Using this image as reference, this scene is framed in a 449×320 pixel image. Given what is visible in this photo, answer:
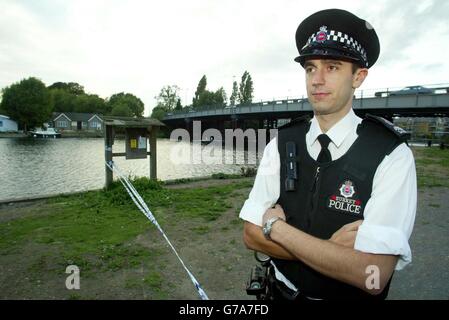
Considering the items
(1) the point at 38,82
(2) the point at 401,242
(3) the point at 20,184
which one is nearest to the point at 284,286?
(2) the point at 401,242

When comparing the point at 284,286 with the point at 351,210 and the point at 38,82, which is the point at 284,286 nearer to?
the point at 351,210

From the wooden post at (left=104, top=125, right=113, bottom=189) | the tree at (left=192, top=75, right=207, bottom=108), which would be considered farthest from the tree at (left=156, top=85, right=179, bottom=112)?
the wooden post at (left=104, top=125, right=113, bottom=189)

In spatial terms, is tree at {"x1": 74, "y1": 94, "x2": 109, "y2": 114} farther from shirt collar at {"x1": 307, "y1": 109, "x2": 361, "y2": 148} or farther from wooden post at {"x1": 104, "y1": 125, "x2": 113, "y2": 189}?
shirt collar at {"x1": 307, "y1": 109, "x2": 361, "y2": 148}

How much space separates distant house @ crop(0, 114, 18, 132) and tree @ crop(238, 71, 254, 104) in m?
68.2

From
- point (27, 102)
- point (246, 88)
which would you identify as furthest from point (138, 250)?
point (246, 88)

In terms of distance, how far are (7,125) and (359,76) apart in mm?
100954

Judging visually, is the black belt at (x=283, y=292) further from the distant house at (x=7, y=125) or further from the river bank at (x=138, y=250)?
the distant house at (x=7, y=125)

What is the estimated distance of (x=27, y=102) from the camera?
256 feet

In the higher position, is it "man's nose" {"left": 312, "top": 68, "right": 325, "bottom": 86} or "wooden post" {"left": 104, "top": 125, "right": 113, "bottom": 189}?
"man's nose" {"left": 312, "top": 68, "right": 325, "bottom": 86}

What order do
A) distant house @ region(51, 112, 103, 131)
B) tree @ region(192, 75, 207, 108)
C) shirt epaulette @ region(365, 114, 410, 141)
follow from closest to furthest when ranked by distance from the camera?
shirt epaulette @ region(365, 114, 410, 141) < distant house @ region(51, 112, 103, 131) < tree @ region(192, 75, 207, 108)

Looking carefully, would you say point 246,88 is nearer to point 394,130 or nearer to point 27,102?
point 27,102

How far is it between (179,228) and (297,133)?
520 centimetres

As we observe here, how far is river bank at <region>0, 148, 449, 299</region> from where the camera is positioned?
174 inches

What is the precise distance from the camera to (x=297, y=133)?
2.41 meters
